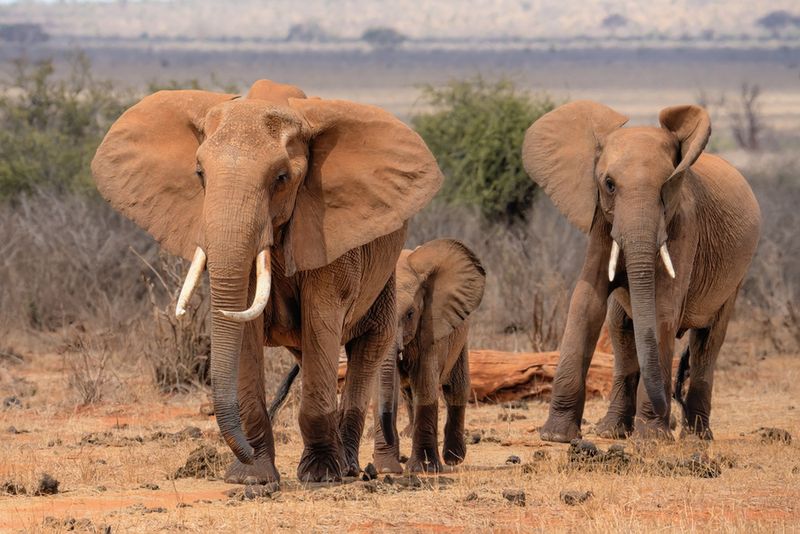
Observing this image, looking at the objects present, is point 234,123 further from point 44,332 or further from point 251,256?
point 44,332

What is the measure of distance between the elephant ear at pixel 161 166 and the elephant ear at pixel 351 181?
0.51 m

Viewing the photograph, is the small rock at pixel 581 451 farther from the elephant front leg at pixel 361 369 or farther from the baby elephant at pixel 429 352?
the elephant front leg at pixel 361 369

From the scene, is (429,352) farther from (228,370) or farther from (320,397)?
(228,370)

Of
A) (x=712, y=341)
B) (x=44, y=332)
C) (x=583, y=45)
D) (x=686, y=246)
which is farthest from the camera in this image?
(x=583, y=45)

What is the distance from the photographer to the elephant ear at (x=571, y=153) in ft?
35.1

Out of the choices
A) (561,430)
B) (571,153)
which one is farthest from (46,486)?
(571,153)

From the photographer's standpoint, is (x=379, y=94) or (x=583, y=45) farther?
(x=583, y=45)

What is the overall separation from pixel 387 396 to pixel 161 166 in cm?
215

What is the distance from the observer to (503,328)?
17.6 metres

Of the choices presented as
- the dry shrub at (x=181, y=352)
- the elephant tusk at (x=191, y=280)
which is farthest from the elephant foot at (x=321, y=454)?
the dry shrub at (x=181, y=352)

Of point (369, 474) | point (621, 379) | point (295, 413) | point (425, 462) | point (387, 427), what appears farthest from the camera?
point (295, 413)

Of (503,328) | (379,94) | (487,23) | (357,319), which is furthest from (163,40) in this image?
(357,319)

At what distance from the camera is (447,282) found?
10422 mm

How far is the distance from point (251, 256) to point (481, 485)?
1970mm
